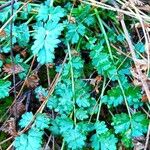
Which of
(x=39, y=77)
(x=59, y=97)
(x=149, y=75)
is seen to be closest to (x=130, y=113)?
(x=149, y=75)

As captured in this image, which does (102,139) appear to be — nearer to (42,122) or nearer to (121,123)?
(121,123)

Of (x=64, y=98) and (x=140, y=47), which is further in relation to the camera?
(x=140, y=47)

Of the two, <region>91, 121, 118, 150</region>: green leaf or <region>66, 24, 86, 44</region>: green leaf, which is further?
<region>66, 24, 86, 44</region>: green leaf

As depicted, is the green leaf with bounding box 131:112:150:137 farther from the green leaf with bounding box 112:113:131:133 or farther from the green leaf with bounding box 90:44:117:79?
the green leaf with bounding box 90:44:117:79

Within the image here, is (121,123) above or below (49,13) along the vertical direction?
below

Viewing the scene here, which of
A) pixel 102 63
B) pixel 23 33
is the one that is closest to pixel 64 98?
pixel 102 63

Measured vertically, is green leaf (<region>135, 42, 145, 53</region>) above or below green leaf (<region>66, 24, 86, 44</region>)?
below

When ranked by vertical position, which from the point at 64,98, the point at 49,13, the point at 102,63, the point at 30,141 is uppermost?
the point at 49,13

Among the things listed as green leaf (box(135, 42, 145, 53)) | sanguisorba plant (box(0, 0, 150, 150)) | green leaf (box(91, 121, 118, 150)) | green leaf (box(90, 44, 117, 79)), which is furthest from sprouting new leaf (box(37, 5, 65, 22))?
green leaf (box(91, 121, 118, 150))
